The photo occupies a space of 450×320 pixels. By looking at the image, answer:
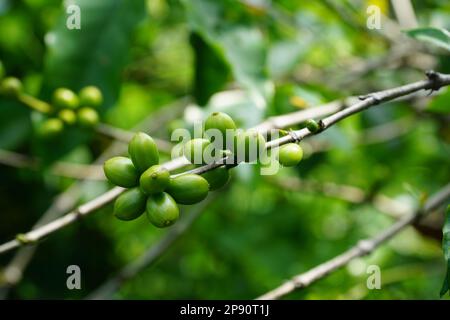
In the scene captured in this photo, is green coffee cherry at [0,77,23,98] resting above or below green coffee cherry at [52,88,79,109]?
above

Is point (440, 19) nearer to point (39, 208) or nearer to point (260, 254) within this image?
point (260, 254)

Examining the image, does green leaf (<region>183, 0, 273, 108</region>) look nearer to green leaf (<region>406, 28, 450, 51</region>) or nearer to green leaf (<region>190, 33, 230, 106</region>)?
green leaf (<region>190, 33, 230, 106</region>)

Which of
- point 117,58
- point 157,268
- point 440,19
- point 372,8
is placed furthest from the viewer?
point 157,268

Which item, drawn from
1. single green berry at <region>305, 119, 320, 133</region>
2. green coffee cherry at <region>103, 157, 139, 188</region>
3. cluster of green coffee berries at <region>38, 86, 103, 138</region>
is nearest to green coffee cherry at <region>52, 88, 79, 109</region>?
cluster of green coffee berries at <region>38, 86, 103, 138</region>

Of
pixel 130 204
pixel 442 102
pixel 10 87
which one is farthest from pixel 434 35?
pixel 10 87

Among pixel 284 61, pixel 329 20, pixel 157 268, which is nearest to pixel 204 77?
pixel 284 61

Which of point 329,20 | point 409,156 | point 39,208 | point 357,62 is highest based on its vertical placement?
point 329,20

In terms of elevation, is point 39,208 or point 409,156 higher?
point 409,156
